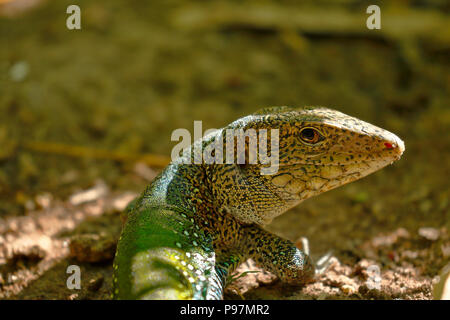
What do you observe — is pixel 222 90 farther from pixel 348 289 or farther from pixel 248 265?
pixel 348 289

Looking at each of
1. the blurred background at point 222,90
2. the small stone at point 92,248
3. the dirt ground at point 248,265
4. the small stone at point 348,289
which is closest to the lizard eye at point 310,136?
the dirt ground at point 248,265

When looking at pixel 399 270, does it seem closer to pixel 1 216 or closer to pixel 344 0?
pixel 1 216

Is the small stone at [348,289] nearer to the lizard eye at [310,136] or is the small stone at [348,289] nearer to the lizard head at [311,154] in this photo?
the lizard head at [311,154]

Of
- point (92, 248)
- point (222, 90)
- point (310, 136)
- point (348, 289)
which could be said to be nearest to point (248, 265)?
point (348, 289)

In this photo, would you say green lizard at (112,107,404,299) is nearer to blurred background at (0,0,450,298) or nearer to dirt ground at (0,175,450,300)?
dirt ground at (0,175,450,300)

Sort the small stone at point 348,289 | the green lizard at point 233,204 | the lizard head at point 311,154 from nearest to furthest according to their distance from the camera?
the green lizard at point 233,204 < the lizard head at point 311,154 < the small stone at point 348,289

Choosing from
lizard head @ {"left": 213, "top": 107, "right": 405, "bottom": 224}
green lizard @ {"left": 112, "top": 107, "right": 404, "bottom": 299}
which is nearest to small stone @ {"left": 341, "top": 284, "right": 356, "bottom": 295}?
green lizard @ {"left": 112, "top": 107, "right": 404, "bottom": 299}
